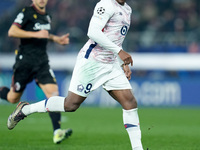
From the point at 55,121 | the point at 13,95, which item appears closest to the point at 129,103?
the point at 55,121

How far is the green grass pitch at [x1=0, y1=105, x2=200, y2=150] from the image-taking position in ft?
25.4

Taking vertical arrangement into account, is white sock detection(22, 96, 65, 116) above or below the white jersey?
below

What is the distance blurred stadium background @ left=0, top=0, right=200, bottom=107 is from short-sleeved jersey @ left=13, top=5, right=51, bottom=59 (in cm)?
900

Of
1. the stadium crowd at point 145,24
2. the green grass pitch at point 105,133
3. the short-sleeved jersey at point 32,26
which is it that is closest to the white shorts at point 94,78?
the green grass pitch at point 105,133

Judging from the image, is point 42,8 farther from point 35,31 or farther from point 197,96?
point 197,96

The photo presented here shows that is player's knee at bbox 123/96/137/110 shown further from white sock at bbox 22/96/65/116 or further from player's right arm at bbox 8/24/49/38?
player's right arm at bbox 8/24/49/38

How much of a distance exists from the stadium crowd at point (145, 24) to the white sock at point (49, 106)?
36.2ft

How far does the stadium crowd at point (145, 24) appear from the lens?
17953 millimetres

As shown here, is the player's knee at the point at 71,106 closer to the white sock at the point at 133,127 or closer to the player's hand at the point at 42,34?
the white sock at the point at 133,127

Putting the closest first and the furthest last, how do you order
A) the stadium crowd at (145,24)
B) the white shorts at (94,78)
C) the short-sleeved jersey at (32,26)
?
the white shorts at (94,78)
the short-sleeved jersey at (32,26)
the stadium crowd at (145,24)

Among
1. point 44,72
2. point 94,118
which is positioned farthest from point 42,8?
point 94,118

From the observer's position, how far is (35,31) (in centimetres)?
873

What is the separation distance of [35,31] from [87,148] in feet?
8.11

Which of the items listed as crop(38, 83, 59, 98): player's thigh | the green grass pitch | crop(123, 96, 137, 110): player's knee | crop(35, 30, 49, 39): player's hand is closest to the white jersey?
crop(123, 96, 137, 110): player's knee
